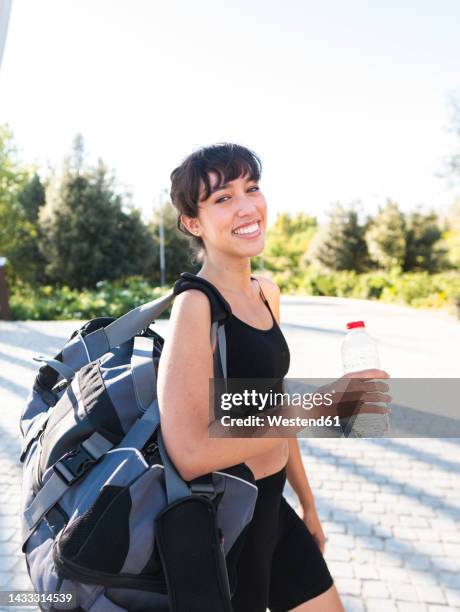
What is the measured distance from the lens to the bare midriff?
68.2 inches

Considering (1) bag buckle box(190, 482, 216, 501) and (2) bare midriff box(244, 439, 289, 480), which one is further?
(2) bare midriff box(244, 439, 289, 480)

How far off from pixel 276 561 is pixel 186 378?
974mm

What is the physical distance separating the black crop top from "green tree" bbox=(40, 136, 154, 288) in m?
28.6

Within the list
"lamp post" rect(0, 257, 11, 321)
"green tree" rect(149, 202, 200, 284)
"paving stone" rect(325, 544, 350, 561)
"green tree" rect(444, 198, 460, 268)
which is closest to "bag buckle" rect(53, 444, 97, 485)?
"paving stone" rect(325, 544, 350, 561)

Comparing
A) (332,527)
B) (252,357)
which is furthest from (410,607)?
(252,357)

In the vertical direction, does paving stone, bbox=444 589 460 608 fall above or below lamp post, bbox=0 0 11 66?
below

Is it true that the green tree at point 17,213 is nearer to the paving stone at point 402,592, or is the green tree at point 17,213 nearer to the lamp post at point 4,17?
the lamp post at point 4,17

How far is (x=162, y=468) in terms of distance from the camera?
126 cm

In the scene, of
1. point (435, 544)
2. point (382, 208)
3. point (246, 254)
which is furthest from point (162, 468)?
point (382, 208)

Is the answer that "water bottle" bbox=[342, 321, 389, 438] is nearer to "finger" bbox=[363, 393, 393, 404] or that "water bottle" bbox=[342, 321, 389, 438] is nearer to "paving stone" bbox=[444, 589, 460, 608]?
"finger" bbox=[363, 393, 393, 404]

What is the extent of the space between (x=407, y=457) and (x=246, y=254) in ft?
13.3

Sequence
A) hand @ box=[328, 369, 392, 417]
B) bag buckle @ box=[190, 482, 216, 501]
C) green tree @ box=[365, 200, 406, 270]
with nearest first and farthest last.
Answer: bag buckle @ box=[190, 482, 216, 501] → hand @ box=[328, 369, 392, 417] → green tree @ box=[365, 200, 406, 270]

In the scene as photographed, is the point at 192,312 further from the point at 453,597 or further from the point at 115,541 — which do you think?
the point at 453,597

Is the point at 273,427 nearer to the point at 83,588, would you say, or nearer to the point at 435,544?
the point at 83,588
